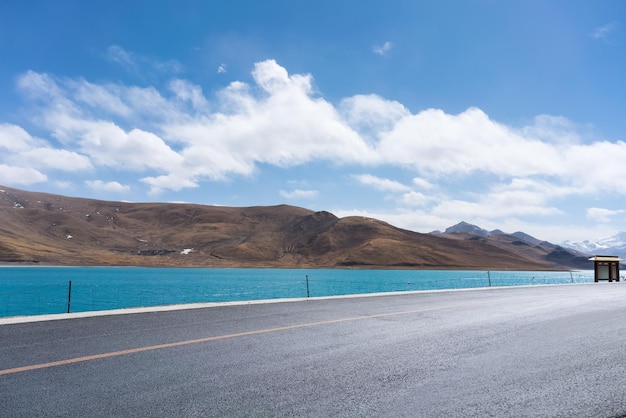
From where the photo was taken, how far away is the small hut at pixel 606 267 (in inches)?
1713

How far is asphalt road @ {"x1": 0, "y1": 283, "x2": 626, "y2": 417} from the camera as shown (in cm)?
556

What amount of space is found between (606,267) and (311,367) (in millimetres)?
46665

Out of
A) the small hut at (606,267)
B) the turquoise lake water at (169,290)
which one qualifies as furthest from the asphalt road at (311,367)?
the small hut at (606,267)

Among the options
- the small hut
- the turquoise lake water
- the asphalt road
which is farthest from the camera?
the small hut

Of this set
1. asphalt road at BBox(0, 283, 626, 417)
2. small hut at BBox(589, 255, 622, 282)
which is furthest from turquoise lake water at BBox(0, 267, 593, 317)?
asphalt road at BBox(0, 283, 626, 417)

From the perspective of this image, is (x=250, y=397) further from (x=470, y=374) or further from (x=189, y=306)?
(x=189, y=306)

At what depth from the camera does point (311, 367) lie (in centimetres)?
734

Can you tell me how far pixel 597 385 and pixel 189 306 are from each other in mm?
12533

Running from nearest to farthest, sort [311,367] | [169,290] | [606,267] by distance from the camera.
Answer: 1. [311,367]
2. [606,267]
3. [169,290]

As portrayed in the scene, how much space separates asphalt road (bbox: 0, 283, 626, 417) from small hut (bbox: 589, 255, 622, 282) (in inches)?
1419

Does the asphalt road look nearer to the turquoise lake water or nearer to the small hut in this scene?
the turquoise lake water

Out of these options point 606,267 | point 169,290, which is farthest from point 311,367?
point 169,290

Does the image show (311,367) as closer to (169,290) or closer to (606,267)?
(606,267)

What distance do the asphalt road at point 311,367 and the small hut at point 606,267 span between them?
3605 cm
